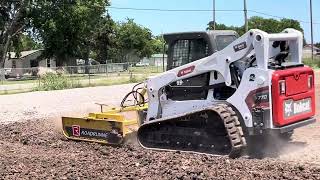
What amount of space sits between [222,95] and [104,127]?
254 centimetres

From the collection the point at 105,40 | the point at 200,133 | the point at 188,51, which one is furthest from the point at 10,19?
the point at 200,133

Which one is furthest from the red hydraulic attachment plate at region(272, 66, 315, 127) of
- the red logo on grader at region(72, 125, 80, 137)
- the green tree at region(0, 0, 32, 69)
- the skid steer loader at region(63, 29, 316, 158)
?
the green tree at region(0, 0, 32, 69)

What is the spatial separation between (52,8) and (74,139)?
4912cm

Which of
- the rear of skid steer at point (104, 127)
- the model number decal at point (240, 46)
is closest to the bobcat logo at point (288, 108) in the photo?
the model number decal at point (240, 46)

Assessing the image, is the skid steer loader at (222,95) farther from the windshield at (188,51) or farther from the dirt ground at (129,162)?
the dirt ground at (129,162)

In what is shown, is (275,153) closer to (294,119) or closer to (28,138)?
(294,119)

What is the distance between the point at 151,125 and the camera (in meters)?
10.2

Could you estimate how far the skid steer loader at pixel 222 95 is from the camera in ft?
29.2

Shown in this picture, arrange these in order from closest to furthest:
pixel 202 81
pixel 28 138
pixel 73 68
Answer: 1. pixel 202 81
2. pixel 28 138
3. pixel 73 68

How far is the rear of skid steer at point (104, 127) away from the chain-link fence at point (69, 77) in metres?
20.4

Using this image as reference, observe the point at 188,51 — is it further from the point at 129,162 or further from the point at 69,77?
the point at 69,77

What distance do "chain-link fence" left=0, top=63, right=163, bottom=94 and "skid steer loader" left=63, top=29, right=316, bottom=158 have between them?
2198cm

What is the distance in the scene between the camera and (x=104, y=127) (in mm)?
10891

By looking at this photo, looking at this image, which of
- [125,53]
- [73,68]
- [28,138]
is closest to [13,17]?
[73,68]
